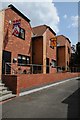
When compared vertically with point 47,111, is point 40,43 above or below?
above

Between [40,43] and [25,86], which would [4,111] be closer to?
[25,86]

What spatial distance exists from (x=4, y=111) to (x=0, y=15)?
10.2 metres

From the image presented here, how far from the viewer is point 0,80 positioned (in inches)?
560

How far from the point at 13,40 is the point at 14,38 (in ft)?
1.10

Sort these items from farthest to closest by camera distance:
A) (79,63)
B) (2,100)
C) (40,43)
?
(79,63), (40,43), (2,100)

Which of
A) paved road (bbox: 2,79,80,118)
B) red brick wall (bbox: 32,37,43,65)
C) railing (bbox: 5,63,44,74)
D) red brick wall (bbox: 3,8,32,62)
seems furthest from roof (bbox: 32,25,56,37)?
paved road (bbox: 2,79,80,118)

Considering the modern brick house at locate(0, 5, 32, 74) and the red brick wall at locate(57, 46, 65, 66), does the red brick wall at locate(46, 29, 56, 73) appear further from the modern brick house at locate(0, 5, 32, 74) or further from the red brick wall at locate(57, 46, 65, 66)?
the red brick wall at locate(57, 46, 65, 66)

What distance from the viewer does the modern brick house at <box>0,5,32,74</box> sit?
58.9 ft

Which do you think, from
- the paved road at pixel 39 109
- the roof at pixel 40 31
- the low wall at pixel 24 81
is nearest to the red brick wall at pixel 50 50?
the roof at pixel 40 31

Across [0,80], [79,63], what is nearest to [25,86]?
[0,80]

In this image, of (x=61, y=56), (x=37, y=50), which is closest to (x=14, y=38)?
(x=37, y=50)

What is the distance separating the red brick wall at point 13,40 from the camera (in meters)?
18.2

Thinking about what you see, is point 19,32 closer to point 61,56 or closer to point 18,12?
point 18,12

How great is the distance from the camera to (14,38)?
64.8ft
